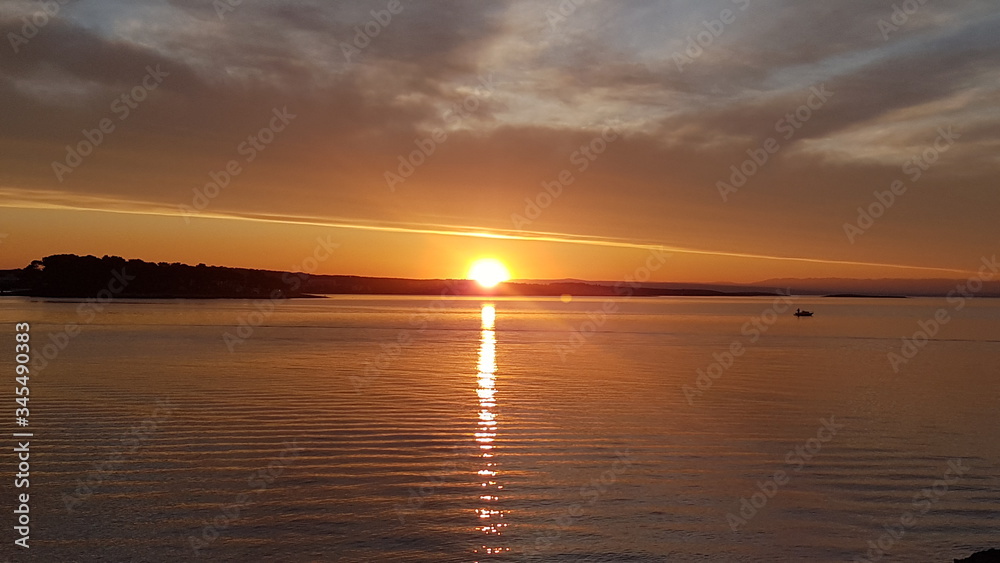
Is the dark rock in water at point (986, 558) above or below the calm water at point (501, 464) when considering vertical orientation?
below

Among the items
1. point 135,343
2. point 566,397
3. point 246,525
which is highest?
point 135,343

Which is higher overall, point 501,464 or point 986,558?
point 501,464

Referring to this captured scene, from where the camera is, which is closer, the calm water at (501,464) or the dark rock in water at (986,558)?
the dark rock in water at (986,558)

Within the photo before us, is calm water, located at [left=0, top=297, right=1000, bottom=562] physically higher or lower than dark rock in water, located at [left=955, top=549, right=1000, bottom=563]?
higher

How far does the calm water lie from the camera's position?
1192 cm

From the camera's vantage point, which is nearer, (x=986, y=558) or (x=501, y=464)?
(x=986, y=558)

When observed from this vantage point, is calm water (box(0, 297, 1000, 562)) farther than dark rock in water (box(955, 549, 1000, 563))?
Yes

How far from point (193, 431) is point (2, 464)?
185 inches

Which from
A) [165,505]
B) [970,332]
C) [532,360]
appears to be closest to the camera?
[165,505]

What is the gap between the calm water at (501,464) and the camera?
39.1ft

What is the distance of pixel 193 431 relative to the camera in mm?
19625

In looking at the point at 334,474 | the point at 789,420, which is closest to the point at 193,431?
the point at 334,474

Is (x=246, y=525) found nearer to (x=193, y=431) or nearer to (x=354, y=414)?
(x=193, y=431)

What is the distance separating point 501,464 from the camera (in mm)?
16781
